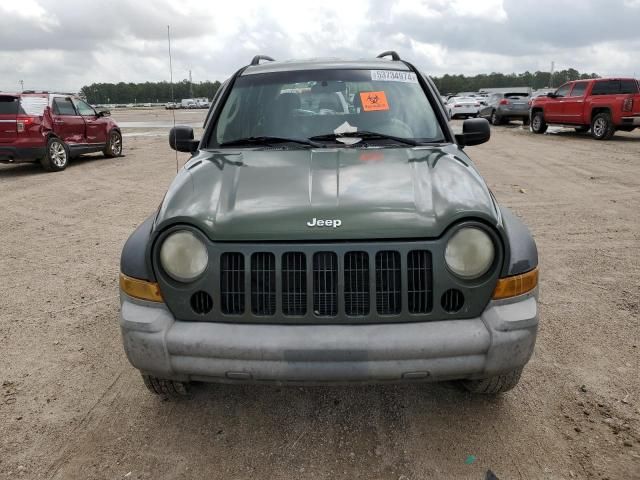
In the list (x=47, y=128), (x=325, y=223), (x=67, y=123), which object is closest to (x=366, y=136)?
(x=325, y=223)

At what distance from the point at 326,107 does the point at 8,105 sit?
982 cm

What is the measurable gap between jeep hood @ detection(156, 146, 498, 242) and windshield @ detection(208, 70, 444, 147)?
47 centimetres

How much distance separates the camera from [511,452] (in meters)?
2.51

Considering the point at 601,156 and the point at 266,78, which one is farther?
the point at 601,156

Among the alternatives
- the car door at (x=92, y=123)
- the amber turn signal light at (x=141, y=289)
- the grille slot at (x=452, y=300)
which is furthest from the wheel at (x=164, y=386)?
the car door at (x=92, y=123)

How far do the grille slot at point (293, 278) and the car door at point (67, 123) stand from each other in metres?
11.1

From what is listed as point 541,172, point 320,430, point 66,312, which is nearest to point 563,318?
point 320,430

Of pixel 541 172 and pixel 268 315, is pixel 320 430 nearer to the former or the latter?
pixel 268 315

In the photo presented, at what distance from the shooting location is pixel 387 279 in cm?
230

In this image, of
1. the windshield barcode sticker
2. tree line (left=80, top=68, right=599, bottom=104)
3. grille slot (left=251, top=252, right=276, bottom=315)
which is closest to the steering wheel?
the windshield barcode sticker

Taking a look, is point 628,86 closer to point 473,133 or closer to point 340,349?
point 473,133

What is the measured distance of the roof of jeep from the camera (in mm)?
3771

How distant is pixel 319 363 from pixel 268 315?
31 cm

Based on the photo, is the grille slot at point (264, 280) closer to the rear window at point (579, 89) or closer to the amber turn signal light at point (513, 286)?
the amber turn signal light at point (513, 286)
